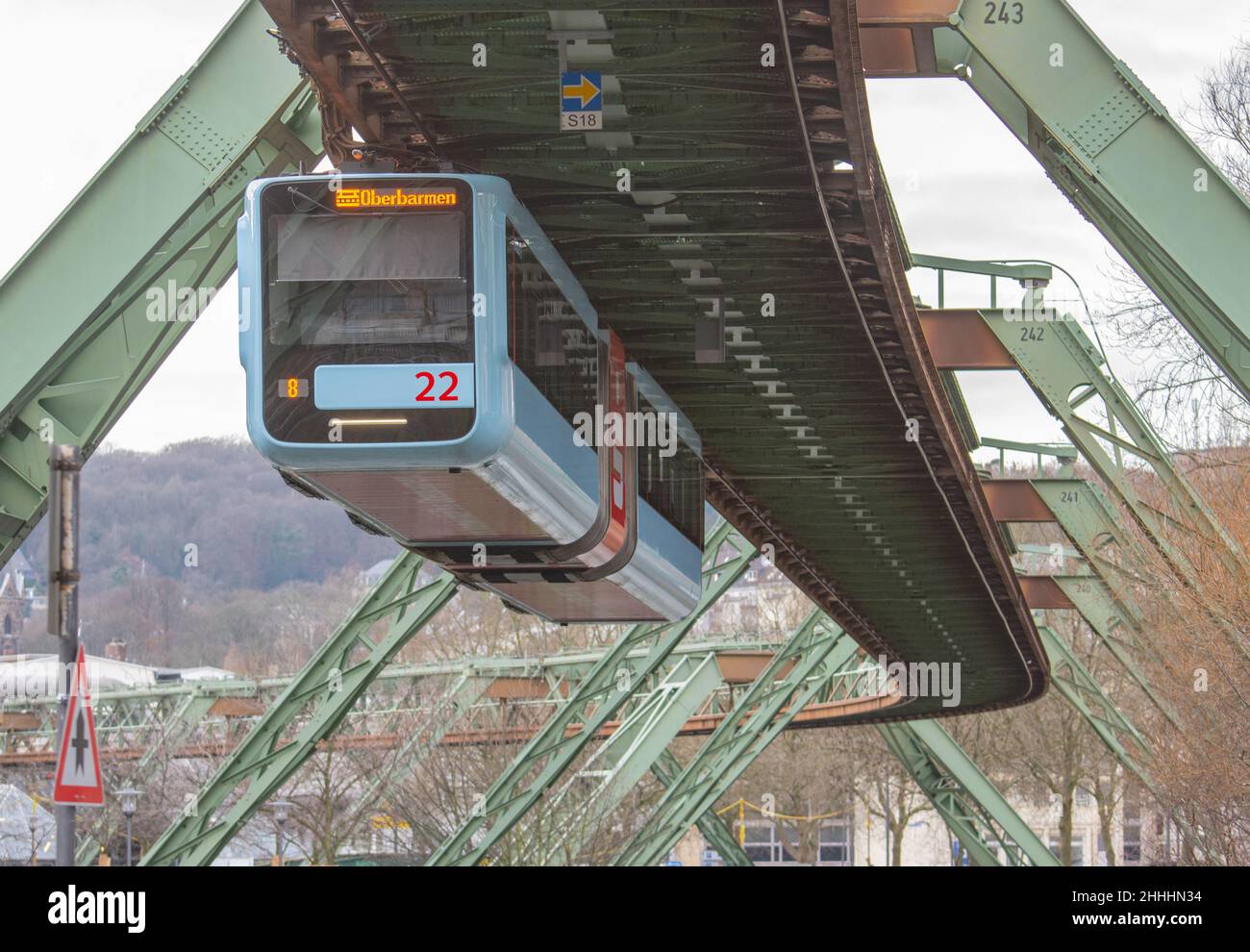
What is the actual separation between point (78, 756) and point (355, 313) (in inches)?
133

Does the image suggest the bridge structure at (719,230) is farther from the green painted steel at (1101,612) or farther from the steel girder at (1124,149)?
the green painted steel at (1101,612)

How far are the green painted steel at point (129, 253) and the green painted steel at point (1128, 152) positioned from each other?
4.16 m

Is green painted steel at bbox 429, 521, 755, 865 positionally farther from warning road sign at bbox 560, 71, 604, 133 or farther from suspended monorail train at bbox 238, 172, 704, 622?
warning road sign at bbox 560, 71, 604, 133

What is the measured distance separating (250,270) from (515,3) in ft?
10.7

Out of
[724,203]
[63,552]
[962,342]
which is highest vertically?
→ [962,342]

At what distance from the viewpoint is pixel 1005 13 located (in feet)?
35.2

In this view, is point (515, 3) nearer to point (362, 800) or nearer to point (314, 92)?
point (314, 92)

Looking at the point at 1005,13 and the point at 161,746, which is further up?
the point at 1005,13

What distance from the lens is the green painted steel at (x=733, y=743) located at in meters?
39.2

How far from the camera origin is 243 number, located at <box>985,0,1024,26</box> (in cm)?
1070

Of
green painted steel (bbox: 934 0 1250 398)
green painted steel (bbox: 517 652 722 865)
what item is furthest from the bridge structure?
green painted steel (bbox: 517 652 722 865)

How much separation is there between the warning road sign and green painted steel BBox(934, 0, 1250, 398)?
2049mm

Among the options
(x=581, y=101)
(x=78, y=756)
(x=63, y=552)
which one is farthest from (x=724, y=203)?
(x=78, y=756)

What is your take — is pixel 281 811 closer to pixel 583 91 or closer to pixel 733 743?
pixel 733 743
